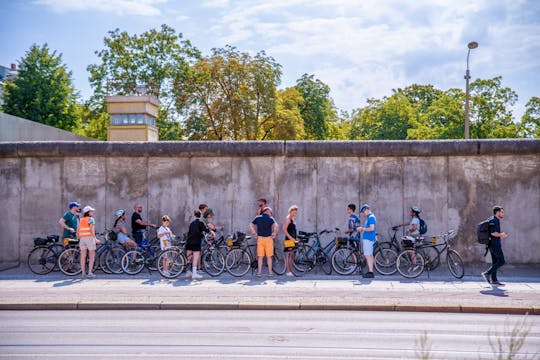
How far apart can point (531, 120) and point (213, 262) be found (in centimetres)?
4410

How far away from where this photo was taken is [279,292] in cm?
1213

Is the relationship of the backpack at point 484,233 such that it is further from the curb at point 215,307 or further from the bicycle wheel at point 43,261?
the bicycle wheel at point 43,261

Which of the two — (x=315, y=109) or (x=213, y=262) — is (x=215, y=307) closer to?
(x=213, y=262)

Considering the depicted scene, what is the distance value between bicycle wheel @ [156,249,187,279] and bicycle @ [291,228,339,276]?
113 inches

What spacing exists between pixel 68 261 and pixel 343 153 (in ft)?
25.7

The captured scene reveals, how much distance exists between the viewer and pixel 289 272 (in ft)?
47.9

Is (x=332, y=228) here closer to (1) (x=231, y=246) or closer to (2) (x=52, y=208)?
(1) (x=231, y=246)

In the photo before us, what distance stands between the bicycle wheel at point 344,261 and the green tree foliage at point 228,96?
31.8m

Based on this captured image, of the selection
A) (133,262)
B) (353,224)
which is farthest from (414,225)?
(133,262)

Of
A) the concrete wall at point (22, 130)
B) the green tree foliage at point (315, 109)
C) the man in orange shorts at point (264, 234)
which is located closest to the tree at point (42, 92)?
the concrete wall at point (22, 130)

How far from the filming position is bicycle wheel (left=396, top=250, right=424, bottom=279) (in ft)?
46.5

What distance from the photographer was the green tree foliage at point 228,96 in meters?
46.0

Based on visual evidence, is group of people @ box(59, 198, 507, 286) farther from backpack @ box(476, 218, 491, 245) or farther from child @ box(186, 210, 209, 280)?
backpack @ box(476, 218, 491, 245)

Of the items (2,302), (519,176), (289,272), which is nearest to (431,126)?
(519,176)
